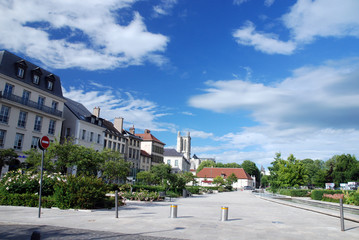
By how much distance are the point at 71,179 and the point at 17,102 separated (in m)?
23.3

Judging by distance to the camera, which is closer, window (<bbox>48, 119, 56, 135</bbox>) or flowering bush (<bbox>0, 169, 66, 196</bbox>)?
flowering bush (<bbox>0, 169, 66, 196</bbox>)

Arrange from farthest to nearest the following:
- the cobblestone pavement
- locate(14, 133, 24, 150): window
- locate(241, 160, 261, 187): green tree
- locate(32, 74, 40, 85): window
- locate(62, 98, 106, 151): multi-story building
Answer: locate(241, 160, 261, 187): green tree
locate(62, 98, 106, 151): multi-story building
locate(32, 74, 40, 85): window
locate(14, 133, 24, 150): window
the cobblestone pavement

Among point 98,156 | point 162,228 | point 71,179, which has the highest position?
point 98,156

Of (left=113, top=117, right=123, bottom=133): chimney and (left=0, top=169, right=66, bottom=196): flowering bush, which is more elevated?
(left=113, top=117, right=123, bottom=133): chimney

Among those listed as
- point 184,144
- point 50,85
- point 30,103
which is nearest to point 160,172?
point 30,103

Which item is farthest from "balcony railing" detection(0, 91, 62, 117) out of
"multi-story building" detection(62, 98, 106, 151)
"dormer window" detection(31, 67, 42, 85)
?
"multi-story building" detection(62, 98, 106, 151)

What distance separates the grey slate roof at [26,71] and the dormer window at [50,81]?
259 millimetres

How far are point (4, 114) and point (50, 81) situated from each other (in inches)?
350

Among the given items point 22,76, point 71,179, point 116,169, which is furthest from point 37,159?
point 22,76

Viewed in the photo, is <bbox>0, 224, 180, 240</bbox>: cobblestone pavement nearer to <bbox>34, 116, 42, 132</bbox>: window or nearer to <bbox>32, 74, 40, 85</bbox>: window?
<bbox>34, 116, 42, 132</bbox>: window

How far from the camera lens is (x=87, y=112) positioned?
50594mm

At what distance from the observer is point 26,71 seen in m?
35.3

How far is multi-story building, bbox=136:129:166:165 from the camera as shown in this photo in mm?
76706

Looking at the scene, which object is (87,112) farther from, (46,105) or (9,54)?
(9,54)
